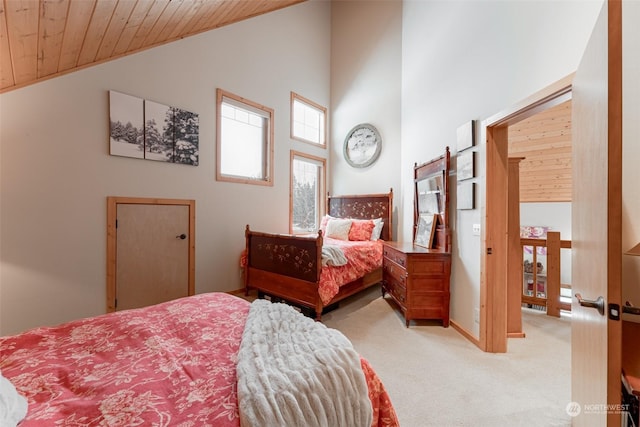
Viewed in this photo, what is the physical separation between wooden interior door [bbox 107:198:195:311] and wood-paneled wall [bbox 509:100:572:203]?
4.43 m

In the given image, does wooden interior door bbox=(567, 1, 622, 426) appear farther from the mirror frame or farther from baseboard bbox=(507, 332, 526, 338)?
the mirror frame

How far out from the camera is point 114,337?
118 centimetres

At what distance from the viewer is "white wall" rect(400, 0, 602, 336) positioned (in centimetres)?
171

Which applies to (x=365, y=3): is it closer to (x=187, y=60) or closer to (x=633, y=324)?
(x=187, y=60)

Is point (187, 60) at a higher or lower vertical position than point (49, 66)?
higher

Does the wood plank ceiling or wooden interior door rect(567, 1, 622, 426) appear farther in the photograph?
the wood plank ceiling

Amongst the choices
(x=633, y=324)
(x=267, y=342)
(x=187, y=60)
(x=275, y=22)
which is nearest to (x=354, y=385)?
(x=267, y=342)

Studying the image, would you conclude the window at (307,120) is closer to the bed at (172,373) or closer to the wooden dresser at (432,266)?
the wooden dresser at (432,266)

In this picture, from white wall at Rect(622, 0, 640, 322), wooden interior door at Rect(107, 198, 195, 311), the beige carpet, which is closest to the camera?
white wall at Rect(622, 0, 640, 322)

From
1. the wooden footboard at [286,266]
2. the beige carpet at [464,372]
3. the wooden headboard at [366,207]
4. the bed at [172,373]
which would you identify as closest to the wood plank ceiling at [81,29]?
the bed at [172,373]

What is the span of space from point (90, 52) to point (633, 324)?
395 centimetres

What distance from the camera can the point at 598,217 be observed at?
3.18 ft

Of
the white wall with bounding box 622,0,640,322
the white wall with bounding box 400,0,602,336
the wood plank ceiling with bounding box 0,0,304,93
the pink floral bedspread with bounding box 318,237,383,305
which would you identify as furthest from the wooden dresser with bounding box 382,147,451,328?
the wood plank ceiling with bounding box 0,0,304,93

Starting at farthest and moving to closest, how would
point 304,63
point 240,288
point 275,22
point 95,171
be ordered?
point 304,63 < point 275,22 < point 240,288 < point 95,171
